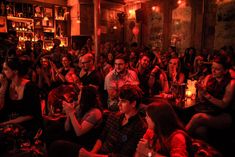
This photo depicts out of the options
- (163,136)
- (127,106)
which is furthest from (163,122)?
(127,106)

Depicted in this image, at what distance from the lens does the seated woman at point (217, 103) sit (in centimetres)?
308

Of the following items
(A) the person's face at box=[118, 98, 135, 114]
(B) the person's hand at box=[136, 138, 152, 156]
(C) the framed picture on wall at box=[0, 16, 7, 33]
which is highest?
(C) the framed picture on wall at box=[0, 16, 7, 33]

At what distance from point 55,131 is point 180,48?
27.9 feet

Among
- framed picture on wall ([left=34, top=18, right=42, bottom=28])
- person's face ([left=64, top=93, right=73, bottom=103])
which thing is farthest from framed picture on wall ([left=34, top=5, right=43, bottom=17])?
person's face ([left=64, top=93, right=73, bottom=103])

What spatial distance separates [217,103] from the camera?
10.1ft

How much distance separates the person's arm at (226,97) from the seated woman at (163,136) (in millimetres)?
1365

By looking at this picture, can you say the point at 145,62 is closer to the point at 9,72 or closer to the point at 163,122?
the point at 9,72

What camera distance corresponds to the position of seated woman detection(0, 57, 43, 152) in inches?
105

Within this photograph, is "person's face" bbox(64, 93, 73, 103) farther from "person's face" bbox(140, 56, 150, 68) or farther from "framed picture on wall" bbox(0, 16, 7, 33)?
"framed picture on wall" bbox(0, 16, 7, 33)

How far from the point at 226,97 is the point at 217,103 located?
13cm

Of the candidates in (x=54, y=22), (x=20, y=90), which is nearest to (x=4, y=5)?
(x=54, y=22)

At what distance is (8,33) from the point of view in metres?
9.30

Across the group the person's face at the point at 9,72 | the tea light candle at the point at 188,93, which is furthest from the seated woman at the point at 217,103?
the person's face at the point at 9,72

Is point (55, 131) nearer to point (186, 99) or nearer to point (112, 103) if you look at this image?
point (112, 103)
